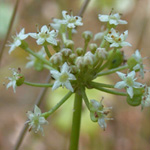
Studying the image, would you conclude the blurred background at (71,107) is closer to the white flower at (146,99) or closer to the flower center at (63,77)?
the white flower at (146,99)

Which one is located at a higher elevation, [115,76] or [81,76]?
[81,76]

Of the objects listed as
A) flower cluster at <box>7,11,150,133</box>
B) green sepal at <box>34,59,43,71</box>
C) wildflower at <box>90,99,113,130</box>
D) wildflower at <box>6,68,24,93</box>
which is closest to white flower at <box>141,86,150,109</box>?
flower cluster at <box>7,11,150,133</box>

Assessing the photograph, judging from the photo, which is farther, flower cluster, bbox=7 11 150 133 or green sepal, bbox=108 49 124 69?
green sepal, bbox=108 49 124 69

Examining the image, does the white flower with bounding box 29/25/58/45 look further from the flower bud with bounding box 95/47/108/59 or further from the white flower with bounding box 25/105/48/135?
the white flower with bounding box 25/105/48/135

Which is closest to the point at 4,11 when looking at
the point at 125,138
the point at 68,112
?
the point at 68,112

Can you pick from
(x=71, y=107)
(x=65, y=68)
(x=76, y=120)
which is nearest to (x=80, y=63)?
(x=65, y=68)

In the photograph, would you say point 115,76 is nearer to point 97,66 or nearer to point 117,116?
point 117,116
